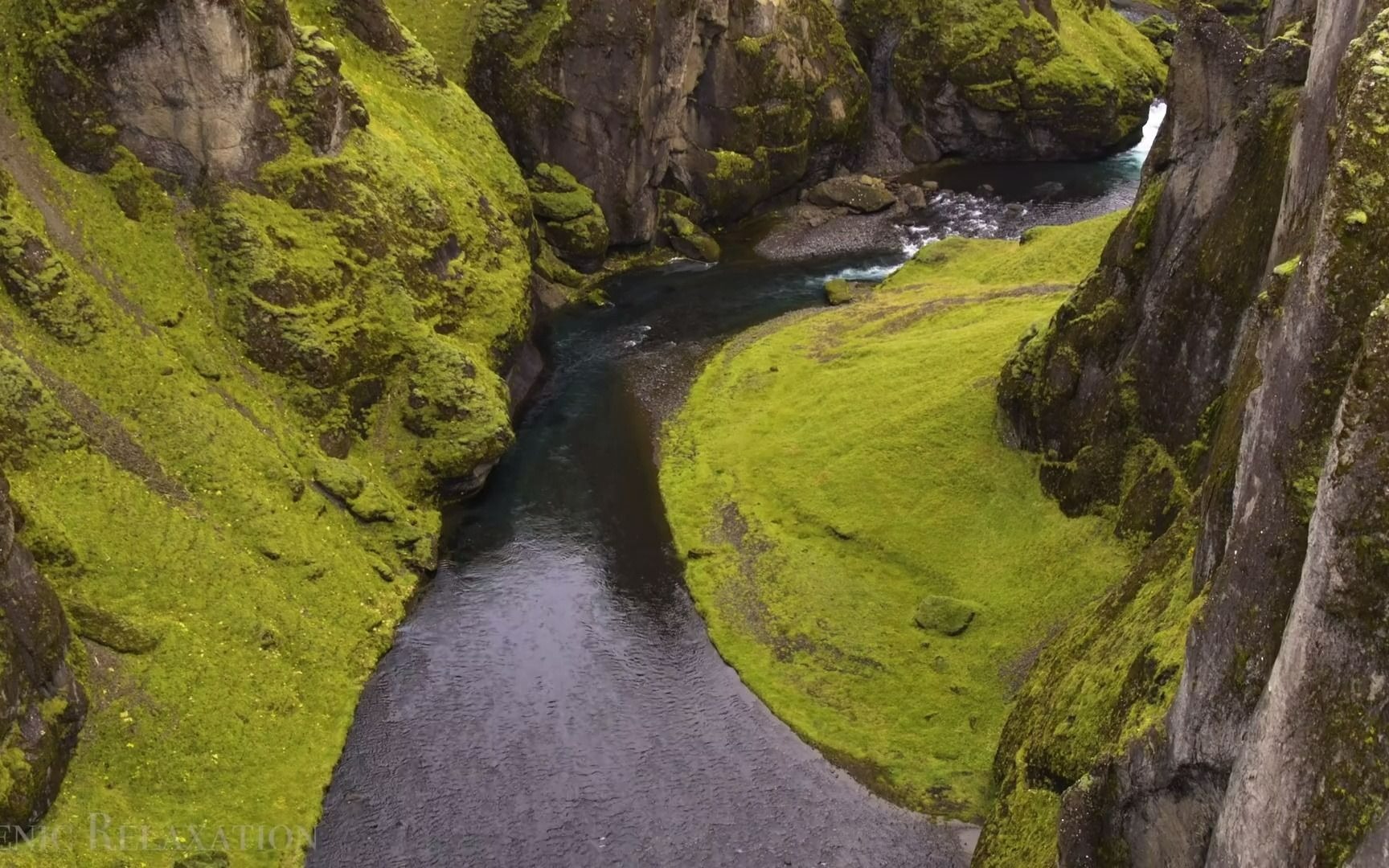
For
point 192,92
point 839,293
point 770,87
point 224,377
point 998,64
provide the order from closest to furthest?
point 224,377 → point 192,92 → point 839,293 → point 770,87 → point 998,64

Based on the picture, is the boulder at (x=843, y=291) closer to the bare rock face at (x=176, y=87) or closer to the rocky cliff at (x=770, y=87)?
the rocky cliff at (x=770, y=87)

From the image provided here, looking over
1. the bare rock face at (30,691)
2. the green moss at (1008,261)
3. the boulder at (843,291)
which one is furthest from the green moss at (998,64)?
the bare rock face at (30,691)

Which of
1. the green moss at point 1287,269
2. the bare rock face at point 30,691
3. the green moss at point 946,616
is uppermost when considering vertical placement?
the green moss at point 1287,269

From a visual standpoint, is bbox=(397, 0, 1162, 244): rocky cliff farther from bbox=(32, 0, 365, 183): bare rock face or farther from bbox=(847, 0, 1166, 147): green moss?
bbox=(32, 0, 365, 183): bare rock face

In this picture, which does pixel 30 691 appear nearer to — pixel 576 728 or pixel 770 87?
pixel 576 728

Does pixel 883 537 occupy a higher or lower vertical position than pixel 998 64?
lower

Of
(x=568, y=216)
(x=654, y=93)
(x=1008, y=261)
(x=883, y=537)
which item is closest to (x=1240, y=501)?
(x=883, y=537)
